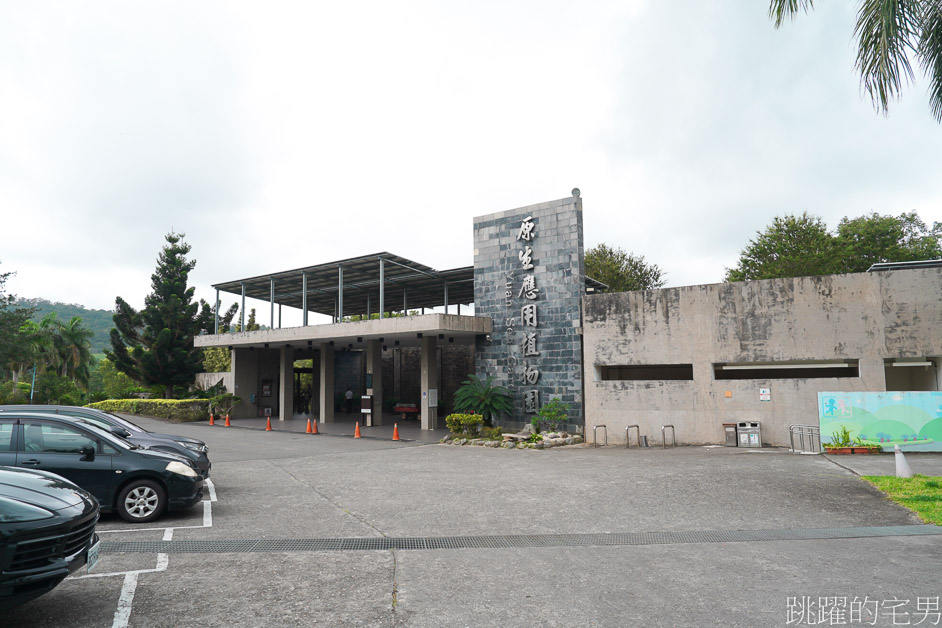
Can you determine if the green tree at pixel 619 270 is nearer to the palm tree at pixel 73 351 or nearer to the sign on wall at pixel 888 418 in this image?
the sign on wall at pixel 888 418

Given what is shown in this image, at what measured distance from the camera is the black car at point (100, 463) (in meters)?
→ 7.05

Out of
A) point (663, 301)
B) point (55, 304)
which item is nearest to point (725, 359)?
point (663, 301)

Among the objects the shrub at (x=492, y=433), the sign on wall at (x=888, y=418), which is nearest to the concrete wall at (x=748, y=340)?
the sign on wall at (x=888, y=418)

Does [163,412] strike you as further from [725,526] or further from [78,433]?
[725,526]

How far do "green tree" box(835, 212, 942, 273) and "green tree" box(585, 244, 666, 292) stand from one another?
10390 mm

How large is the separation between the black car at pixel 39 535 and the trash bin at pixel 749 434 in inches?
571

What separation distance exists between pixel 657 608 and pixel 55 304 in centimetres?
11623

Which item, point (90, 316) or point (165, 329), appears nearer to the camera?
point (165, 329)

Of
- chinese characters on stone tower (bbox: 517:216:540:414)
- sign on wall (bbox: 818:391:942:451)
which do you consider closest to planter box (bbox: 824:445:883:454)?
sign on wall (bbox: 818:391:942:451)

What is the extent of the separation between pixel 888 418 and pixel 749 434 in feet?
9.90

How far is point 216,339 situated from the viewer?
87.1 feet

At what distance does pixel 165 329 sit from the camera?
3184 centimetres

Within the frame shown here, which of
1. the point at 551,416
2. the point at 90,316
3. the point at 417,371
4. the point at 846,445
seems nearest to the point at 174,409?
the point at 417,371

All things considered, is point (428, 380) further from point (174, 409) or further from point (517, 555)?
point (517, 555)
